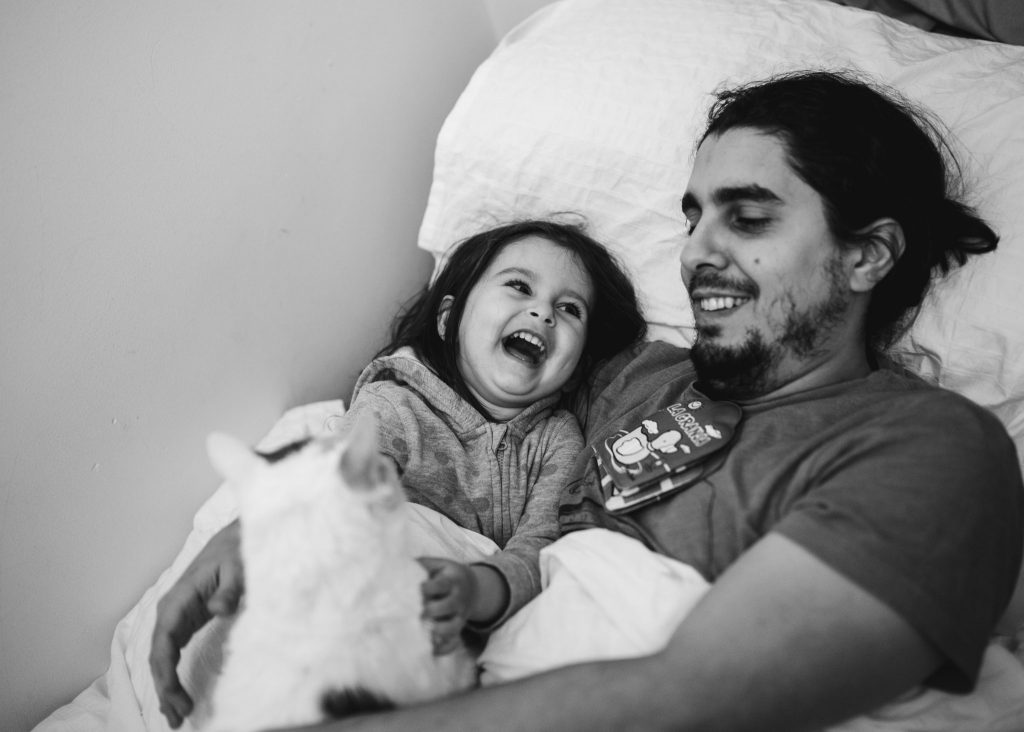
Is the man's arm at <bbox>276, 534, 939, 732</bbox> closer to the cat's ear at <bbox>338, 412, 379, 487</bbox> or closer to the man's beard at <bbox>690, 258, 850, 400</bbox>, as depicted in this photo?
the cat's ear at <bbox>338, 412, 379, 487</bbox>

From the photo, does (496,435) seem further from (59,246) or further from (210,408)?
(59,246)

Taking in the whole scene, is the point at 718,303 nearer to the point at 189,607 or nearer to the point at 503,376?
the point at 503,376

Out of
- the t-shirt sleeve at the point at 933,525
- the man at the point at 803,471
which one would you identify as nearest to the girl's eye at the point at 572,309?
the man at the point at 803,471

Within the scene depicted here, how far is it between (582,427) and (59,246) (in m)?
0.85

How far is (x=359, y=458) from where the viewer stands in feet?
2.00

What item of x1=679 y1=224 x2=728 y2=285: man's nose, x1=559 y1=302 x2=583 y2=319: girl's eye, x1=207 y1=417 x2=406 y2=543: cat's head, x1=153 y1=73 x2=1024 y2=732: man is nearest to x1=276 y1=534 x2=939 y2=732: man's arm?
x1=153 y1=73 x2=1024 y2=732: man

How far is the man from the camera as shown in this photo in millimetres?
601

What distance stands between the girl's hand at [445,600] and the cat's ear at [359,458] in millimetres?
137

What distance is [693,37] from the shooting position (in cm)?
125

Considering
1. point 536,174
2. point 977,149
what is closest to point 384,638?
point 536,174

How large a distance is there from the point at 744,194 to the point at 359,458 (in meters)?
0.63

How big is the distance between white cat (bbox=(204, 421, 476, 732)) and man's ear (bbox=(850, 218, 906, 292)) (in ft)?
2.29

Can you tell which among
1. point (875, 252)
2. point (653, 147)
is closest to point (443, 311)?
point (653, 147)

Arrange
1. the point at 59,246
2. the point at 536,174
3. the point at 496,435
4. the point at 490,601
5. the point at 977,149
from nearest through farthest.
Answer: the point at 490,601 → the point at 59,246 → the point at 977,149 → the point at 496,435 → the point at 536,174
